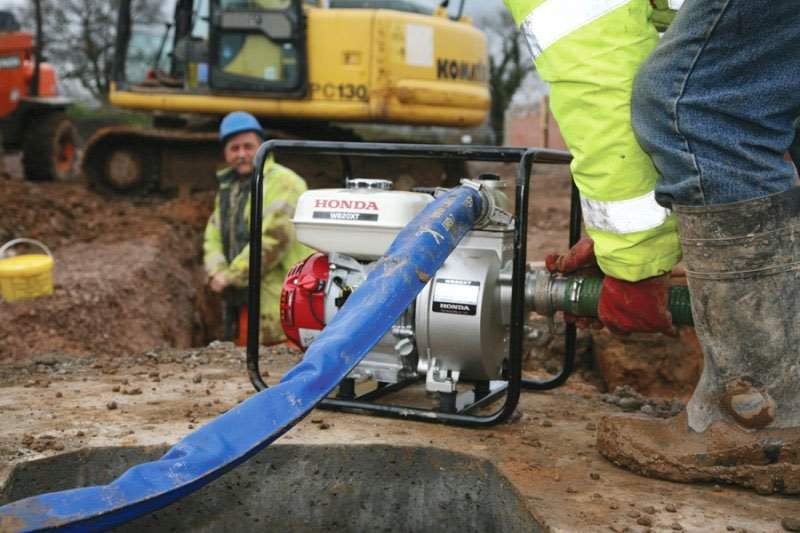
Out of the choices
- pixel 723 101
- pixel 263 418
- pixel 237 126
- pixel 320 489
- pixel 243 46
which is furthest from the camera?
pixel 243 46

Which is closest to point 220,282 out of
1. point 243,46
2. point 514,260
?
point 514,260

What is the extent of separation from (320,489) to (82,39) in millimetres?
26916

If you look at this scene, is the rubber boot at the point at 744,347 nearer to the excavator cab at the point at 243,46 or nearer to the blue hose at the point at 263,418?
the blue hose at the point at 263,418

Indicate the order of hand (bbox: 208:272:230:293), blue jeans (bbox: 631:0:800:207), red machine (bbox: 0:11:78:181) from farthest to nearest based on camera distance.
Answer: red machine (bbox: 0:11:78:181)
hand (bbox: 208:272:230:293)
blue jeans (bbox: 631:0:800:207)

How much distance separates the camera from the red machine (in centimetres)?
1285

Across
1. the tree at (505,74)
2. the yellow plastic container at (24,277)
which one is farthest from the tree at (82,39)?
the yellow plastic container at (24,277)

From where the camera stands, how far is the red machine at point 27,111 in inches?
506

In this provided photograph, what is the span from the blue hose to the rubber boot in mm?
686

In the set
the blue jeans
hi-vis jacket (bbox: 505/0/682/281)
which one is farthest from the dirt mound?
the blue jeans

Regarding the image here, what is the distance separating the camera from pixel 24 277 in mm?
6824

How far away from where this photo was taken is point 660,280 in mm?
2580

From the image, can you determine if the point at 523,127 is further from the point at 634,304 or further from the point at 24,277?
the point at 634,304

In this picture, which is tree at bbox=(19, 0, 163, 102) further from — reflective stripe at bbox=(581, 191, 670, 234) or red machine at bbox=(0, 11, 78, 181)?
reflective stripe at bbox=(581, 191, 670, 234)

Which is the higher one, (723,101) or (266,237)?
(723,101)
